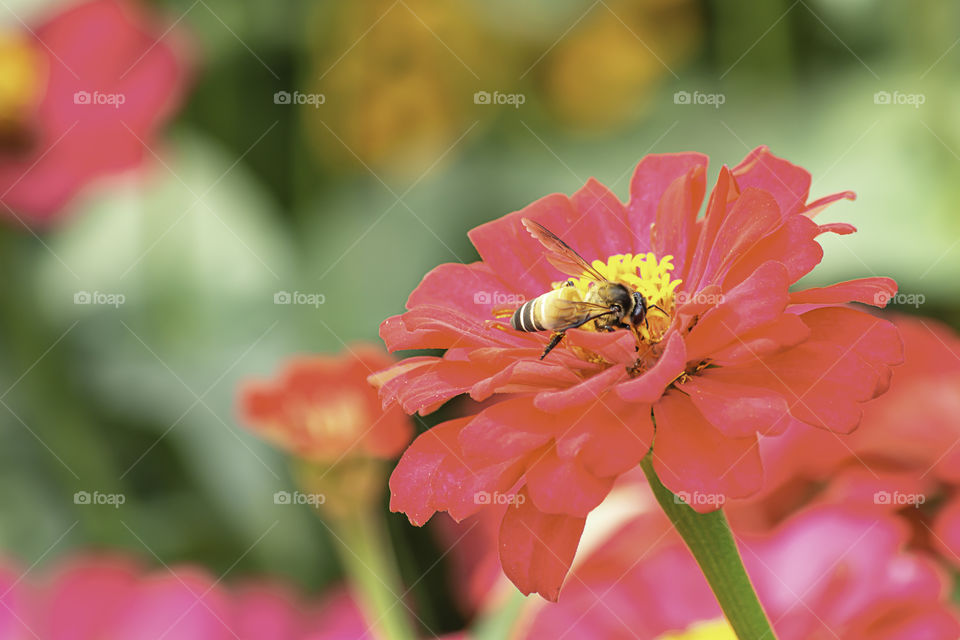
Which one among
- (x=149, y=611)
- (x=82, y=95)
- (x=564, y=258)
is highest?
(x=82, y=95)

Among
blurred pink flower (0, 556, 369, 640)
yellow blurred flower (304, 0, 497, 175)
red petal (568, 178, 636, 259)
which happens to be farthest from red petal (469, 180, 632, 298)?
yellow blurred flower (304, 0, 497, 175)

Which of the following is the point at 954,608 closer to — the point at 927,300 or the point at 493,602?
the point at 493,602

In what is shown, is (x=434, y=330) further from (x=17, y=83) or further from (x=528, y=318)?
(x=17, y=83)

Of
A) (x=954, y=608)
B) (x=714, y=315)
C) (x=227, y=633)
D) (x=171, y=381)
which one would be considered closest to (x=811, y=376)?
(x=714, y=315)

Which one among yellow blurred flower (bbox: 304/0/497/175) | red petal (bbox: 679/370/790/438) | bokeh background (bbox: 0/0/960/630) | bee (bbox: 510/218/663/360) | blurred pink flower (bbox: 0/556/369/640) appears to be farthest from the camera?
yellow blurred flower (bbox: 304/0/497/175)

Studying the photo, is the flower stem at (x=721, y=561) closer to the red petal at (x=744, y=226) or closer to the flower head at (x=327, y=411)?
the red petal at (x=744, y=226)

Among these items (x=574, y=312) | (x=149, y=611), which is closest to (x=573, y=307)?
(x=574, y=312)

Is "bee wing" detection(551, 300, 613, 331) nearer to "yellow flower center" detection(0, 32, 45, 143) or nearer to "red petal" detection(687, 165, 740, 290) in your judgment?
"red petal" detection(687, 165, 740, 290)
